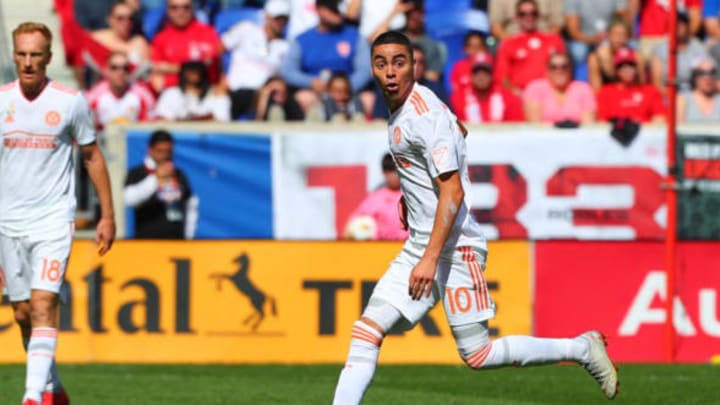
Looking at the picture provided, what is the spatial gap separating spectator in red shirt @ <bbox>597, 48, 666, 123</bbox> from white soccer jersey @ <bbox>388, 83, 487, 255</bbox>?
874cm

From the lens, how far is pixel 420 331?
45.4 feet

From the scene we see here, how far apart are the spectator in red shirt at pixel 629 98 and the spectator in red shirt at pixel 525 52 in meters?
0.89

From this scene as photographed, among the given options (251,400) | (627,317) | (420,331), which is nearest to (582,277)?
(627,317)

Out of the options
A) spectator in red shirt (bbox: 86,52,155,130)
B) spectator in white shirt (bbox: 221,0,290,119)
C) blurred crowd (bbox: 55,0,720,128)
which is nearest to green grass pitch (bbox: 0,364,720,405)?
blurred crowd (bbox: 55,0,720,128)

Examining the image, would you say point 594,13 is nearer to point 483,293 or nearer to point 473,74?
point 473,74

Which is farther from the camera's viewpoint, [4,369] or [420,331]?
[420,331]

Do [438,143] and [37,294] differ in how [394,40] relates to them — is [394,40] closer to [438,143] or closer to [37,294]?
[438,143]

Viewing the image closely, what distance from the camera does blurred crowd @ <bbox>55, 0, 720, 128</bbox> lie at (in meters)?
16.6

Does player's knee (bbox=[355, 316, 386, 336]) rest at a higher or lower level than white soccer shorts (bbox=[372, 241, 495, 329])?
lower

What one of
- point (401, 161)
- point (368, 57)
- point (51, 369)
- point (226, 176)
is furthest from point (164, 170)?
point (401, 161)

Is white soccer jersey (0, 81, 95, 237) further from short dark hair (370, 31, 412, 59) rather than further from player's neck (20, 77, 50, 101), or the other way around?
short dark hair (370, 31, 412, 59)

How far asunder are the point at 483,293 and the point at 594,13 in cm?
1067

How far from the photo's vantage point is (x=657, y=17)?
60.1 ft

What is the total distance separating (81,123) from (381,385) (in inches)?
145
